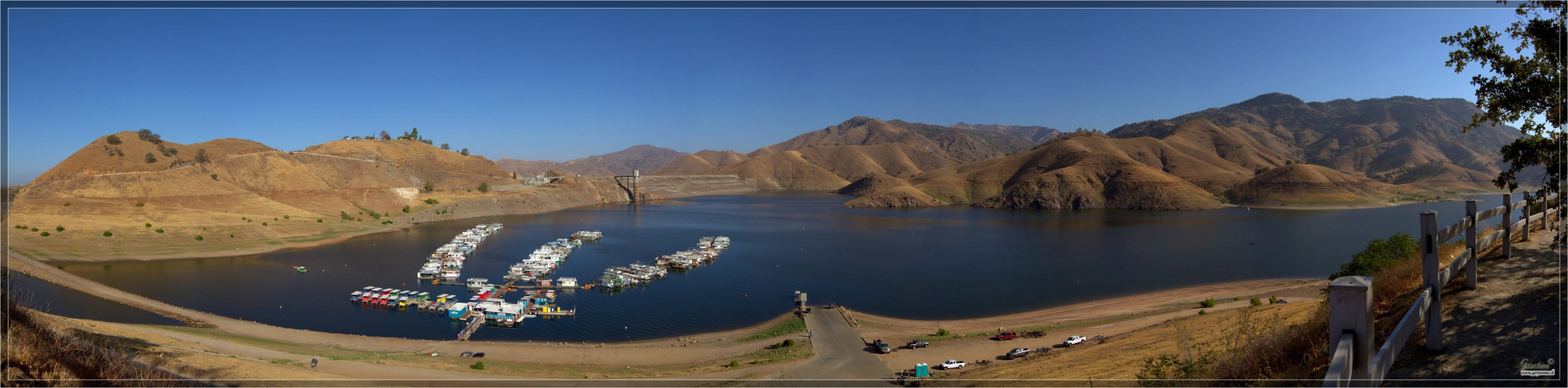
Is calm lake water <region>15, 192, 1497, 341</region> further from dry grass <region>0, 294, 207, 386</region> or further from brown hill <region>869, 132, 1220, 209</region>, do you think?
brown hill <region>869, 132, 1220, 209</region>

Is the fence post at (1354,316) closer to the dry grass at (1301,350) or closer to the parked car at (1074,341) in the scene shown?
the dry grass at (1301,350)

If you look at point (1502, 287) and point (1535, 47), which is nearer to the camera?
point (1502, 287)

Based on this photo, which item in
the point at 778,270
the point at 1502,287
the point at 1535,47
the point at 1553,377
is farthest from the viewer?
the point at 778,270

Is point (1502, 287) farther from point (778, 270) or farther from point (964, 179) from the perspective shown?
point (964, 179)

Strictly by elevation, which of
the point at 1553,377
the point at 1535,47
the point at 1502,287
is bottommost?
the point at 1553,377

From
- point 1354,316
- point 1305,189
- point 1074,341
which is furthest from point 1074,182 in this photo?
point 1354,316

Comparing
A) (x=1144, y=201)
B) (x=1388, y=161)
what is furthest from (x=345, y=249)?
(x=1388, y=161)

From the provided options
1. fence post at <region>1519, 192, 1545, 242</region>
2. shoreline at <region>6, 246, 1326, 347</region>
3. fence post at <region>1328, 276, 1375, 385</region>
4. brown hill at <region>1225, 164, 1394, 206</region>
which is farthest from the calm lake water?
fence post at <region>1328, 276, 1375, 385</region>

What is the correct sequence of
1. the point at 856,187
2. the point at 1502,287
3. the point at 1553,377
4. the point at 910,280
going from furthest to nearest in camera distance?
the point at 856,187 < the point at 910,280 < the point at 1502,287 < the point at 1553,377

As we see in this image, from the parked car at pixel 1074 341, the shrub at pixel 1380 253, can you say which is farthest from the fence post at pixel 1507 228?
the shrub at pixel 1380 253

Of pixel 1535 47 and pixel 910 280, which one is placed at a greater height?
pixel 1535 47

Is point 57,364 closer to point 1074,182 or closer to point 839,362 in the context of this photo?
point 839,362
